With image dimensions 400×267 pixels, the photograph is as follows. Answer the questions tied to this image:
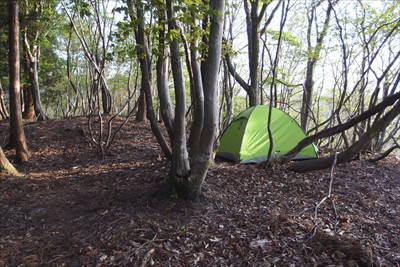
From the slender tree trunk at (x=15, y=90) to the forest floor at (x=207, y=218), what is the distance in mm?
943

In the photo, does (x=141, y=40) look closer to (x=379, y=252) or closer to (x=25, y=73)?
(x=379, y=252)

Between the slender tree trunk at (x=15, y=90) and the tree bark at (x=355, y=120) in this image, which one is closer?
the tree bark at (x=355, y=120)

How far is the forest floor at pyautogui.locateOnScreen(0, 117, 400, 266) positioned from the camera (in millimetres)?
3104

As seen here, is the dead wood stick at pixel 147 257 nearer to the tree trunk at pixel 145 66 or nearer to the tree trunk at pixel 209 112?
the tree trunk at pixel 209 112

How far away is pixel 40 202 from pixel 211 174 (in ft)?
9.08

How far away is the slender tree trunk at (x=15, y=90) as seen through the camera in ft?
21.0

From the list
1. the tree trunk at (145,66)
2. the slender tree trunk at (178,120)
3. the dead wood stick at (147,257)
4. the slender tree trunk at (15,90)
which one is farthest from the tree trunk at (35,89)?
the dead wood stick at (147,257)

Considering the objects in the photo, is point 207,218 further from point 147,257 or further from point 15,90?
point 15,90

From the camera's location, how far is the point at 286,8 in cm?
545

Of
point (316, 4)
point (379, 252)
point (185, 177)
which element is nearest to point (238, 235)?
point (185, 177)

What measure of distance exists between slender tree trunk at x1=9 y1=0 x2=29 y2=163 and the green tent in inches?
179

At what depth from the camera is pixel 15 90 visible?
22.1ft

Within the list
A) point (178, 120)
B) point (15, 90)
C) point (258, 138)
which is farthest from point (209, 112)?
point (15, 90)

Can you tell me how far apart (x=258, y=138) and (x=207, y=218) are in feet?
Answer: 11.0
